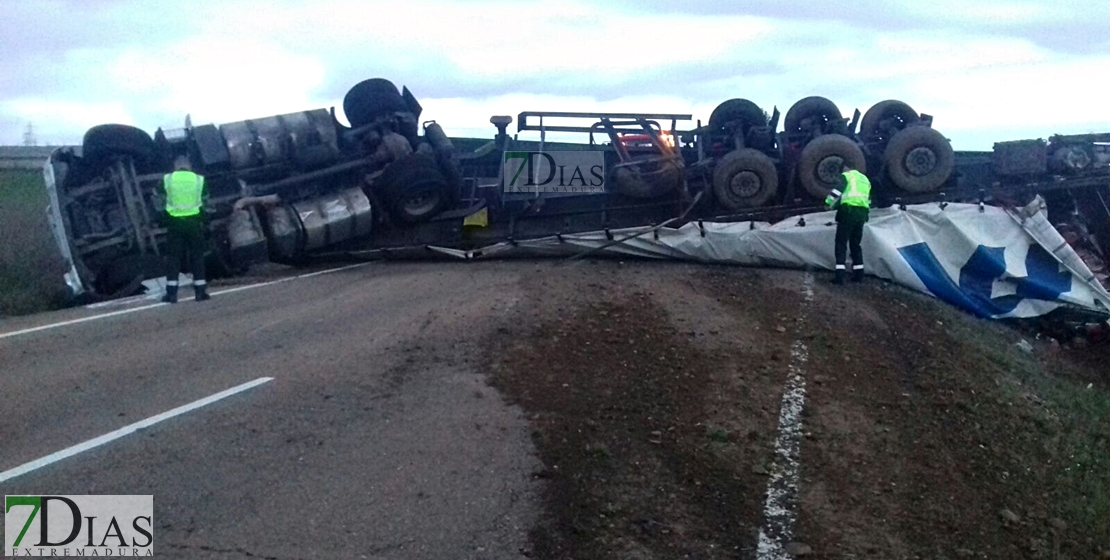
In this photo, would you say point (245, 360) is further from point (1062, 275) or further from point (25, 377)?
Answer: point (1062, 275)

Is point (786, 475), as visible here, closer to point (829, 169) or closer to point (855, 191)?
point (855, 191)

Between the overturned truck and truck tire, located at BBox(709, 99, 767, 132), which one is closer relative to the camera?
the overturned truck

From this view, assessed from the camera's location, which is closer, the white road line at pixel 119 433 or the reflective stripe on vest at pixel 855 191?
the white road line at pixel 119 433

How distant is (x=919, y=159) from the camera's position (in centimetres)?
1531

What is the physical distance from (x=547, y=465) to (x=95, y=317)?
264 inches

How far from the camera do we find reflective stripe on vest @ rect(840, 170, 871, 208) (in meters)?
13.0

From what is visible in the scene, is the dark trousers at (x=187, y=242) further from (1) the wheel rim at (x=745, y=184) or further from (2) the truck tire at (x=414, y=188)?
(1) the wheel rim at (x=745, y=184)

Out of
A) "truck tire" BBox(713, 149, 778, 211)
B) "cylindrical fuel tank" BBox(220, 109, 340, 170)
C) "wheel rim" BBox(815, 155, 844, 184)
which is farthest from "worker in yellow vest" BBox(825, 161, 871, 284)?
"cylindrical fuel tank" BBox(220, 109, 340, 170)

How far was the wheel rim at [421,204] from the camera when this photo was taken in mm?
15195

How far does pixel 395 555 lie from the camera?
560 centimetres

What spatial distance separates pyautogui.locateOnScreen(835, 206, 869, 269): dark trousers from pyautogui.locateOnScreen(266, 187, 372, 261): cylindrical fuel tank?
19.1 ft

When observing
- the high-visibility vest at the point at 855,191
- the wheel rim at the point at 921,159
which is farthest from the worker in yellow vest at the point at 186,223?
the wheel rim at the point at 921,159
